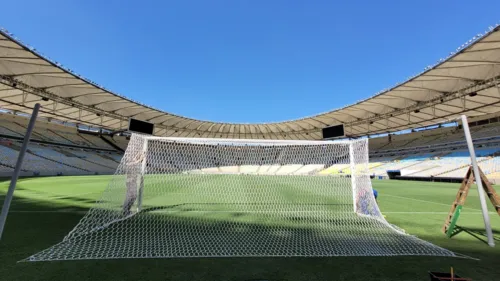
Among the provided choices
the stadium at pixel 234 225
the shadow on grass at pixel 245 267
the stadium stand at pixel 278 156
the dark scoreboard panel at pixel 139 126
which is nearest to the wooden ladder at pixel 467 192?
the stadium at pixel 234 225

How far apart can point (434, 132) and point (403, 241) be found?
3550 cm

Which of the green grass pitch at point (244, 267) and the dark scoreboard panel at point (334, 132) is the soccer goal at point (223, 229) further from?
the dark scoreboard panel at point (334, 132)

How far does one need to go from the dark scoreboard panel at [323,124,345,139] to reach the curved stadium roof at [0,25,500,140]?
1041 mm

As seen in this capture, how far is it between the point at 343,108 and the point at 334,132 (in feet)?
18.4

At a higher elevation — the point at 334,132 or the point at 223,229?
the point at 334,132

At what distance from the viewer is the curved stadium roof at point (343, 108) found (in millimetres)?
12859

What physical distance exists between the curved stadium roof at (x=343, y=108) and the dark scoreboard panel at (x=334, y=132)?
104cm

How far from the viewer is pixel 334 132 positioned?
29500 millimetres

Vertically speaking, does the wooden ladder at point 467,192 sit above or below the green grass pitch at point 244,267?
above

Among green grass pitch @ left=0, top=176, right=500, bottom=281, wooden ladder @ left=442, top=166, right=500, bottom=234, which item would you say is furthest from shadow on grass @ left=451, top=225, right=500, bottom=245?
wooden ladder @ left=442, top=166, right=500, bottom=234

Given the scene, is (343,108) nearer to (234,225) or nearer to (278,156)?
(278,156)

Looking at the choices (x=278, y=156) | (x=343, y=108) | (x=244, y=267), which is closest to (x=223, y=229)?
(x=244, y=267)

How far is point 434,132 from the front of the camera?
32688 millimetres

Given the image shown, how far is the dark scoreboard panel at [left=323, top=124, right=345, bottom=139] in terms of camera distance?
29.0 metres
